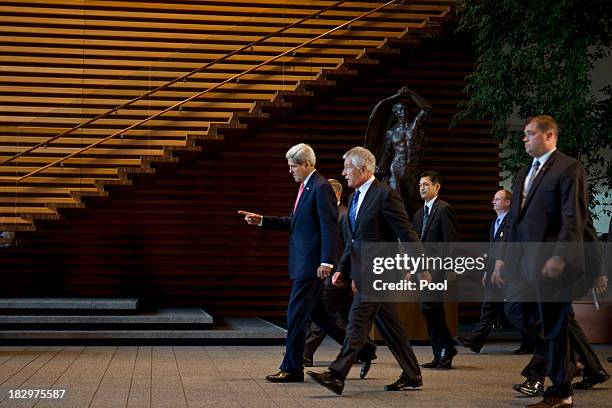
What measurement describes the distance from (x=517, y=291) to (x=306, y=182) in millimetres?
1583

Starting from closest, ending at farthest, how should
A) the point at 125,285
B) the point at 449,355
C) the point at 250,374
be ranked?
the point at 250,374
the point at 449,355
the point at 125,285

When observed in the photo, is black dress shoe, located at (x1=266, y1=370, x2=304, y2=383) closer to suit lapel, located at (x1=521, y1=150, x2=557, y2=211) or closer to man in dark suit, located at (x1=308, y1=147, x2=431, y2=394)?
man in dark suit, located at (x1=308, y1=147, x2=431, y2=394)

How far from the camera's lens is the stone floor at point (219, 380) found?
16.3 feet

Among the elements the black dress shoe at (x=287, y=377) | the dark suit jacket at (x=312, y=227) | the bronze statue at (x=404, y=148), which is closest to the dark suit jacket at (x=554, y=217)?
the dark suit jacket at (x=312, y=227)

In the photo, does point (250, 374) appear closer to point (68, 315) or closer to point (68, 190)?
point (68, 315)

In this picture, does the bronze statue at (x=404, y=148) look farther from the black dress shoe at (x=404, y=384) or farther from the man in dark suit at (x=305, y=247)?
the black dress shoe at (x=404, y=384)

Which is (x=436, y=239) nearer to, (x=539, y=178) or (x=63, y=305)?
(x=539, y=178)

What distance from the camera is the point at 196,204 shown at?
12.2m

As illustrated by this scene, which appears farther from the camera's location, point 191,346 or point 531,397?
point 191,346

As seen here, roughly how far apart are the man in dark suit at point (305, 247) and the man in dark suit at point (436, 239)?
1.42 meters

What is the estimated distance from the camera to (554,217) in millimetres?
4598

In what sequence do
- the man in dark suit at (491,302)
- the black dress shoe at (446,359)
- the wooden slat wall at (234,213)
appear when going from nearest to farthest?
1. the black dress shoe at (446,359)
2. the man in dark suit at (491,302)
3. the wooden slat wall at (234,213)

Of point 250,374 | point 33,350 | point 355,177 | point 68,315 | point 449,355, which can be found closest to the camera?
point 355,177

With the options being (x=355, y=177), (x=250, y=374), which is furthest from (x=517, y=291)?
(x=250, y=374)
